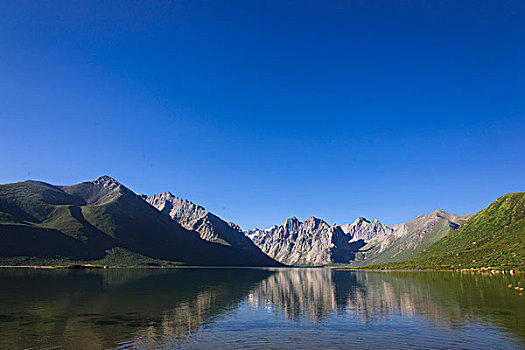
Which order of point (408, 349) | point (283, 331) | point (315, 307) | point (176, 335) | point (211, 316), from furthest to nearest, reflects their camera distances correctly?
point (315, 307), point (211, 316), point (283, 331), point (176, 335), point (408, 349)

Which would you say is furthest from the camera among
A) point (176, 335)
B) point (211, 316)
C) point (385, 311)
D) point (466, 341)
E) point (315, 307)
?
point (315, 307)

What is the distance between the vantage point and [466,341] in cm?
4291

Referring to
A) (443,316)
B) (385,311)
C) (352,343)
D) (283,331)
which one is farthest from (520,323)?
(283,331)

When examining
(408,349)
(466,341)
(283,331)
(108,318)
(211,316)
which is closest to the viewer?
(408,349)

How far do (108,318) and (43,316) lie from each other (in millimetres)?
12470

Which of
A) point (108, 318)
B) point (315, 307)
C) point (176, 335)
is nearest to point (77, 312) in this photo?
point (108, 318)

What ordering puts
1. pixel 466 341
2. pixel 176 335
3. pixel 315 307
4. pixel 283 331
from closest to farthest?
pixel 466 341
pixel 176 335
pixel 283 331
pixel 315 307

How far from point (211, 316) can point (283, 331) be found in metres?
18.9

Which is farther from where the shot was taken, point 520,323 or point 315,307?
point 315,307

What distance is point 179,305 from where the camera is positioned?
8094 cm

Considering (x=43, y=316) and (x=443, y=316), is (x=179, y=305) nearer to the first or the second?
(x=43, y=316)

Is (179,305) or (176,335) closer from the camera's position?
(176,335)

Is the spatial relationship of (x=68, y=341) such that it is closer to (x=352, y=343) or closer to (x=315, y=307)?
(x=352, y=343)

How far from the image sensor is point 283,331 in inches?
2032
